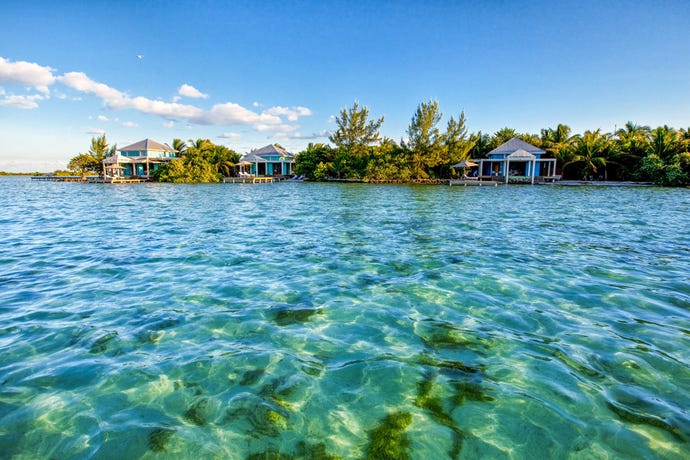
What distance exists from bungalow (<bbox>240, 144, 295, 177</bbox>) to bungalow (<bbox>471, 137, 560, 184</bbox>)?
29118mm

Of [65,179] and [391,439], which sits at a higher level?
[65,179]

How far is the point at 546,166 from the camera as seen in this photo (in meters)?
46.7

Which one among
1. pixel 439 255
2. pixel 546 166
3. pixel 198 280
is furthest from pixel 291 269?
pixel 546 166

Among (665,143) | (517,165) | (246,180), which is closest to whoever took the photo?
(665,143)

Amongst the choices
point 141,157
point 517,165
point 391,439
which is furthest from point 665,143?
point 141,157

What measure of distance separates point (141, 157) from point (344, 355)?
58416 mm

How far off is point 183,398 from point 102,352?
4.58 ft

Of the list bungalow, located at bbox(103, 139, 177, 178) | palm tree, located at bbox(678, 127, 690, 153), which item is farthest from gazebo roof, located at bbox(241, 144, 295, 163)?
palm tree, located at bbox(678, 127, 690, 153)

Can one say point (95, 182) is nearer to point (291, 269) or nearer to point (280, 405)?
point (291, 269)

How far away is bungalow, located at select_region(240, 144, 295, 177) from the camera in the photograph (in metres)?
57.4

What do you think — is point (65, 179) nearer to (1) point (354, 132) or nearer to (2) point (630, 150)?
(1) point (354, 132)

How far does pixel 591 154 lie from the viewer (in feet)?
132

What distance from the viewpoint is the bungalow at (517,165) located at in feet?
138

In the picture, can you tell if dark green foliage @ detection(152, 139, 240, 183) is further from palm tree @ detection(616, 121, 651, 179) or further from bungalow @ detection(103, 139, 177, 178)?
palm tree @ detection(616, 121, 651, 179)
